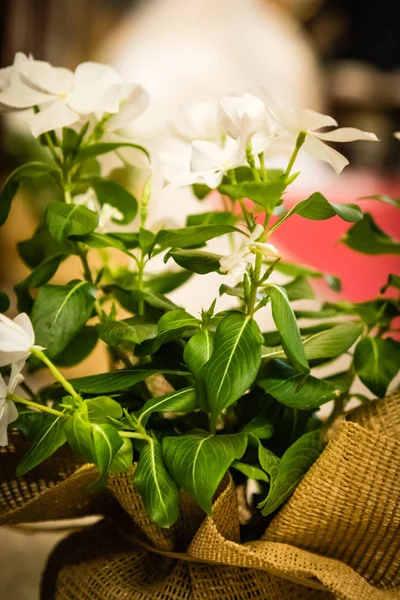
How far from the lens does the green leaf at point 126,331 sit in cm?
52

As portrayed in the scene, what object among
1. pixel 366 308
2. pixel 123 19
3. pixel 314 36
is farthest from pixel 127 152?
pixel 314 36

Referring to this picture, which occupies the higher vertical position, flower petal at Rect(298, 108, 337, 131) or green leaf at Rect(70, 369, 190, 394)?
flower petal at Rect(298, 108, 337, 131)

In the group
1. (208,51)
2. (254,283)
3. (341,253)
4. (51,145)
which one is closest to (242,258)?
(254,283)

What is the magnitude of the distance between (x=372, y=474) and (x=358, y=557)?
114 mm

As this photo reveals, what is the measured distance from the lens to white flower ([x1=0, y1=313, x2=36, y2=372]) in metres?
0.47

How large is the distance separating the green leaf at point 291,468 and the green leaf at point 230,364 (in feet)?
0.26

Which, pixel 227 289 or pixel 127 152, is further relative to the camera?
pixel 127 152

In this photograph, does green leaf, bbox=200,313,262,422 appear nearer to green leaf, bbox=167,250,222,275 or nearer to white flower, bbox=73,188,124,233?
green leaf, bbox=167,250,222,275

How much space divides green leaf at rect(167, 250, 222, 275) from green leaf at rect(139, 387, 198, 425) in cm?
10

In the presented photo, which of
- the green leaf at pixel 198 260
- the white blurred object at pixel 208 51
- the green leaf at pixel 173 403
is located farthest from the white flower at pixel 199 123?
the white blurred object at pixel 208 51

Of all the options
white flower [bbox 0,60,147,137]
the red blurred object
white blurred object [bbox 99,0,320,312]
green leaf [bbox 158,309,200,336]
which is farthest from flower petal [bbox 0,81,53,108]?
white blurred object [bbox 99,0,320,312]

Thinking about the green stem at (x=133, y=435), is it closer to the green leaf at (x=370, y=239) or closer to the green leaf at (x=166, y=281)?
the green leaf at (x=166, y=281)

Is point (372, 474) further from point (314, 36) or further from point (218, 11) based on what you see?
point (314, 36)

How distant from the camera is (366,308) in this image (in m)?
0.65
